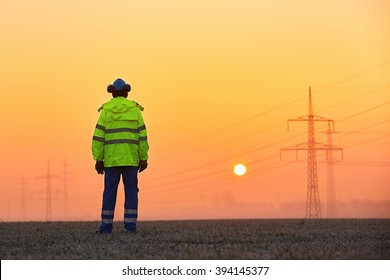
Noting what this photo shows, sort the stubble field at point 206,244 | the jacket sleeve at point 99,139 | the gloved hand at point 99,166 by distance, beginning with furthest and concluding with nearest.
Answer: the gloved hand at point 99,166
the jacket sleeve at point 99,139
the stubble field at point 206,244

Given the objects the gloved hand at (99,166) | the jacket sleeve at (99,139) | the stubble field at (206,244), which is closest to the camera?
the stubble field at (206,244)

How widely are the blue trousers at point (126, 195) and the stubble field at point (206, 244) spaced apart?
1.19 ft

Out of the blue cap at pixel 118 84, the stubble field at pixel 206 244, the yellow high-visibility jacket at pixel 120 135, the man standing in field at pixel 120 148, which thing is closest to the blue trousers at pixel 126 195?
the man standing in field at pixel 120 148

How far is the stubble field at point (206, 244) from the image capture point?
390 inches

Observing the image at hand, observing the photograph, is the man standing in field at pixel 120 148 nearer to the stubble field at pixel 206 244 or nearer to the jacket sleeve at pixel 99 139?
the jacket sleeve at pixel 99 139

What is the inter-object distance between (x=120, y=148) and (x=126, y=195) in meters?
0.88

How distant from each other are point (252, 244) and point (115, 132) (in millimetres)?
4103

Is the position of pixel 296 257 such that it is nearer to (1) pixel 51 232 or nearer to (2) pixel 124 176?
(2) pixel 124 176

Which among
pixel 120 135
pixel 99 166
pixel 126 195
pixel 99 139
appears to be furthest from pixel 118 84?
pixel 126 195

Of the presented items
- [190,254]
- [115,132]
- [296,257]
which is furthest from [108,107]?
[296,257]

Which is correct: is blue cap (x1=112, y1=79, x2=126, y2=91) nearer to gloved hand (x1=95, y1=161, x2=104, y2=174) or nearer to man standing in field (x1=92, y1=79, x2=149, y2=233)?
man standing in field (x1=92, y1=79, x2=149, y2=233)

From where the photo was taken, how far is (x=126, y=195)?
1506 cm

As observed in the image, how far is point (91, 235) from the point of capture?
1443 cm

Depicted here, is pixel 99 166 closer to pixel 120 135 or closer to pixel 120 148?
pixel 120 148
